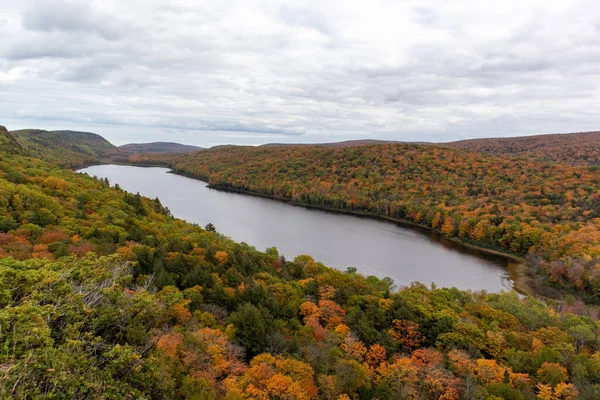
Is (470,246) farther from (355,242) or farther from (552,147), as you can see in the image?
(552,147)

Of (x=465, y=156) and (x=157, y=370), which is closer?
(x=157, y=370)

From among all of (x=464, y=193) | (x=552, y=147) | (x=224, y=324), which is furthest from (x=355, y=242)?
(x=552, y=147)

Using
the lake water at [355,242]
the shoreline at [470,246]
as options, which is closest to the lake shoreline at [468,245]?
the shoreline at [470,246]

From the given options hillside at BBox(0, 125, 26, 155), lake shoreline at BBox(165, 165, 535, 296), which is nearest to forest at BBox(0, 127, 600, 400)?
lake shoreline at BBox(165, 165, 535, 296)

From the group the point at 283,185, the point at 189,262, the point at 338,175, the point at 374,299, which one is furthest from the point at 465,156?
the point at 189,262

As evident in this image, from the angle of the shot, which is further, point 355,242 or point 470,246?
point 470,246

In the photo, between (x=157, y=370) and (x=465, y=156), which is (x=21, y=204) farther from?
(x=465, y=156)
